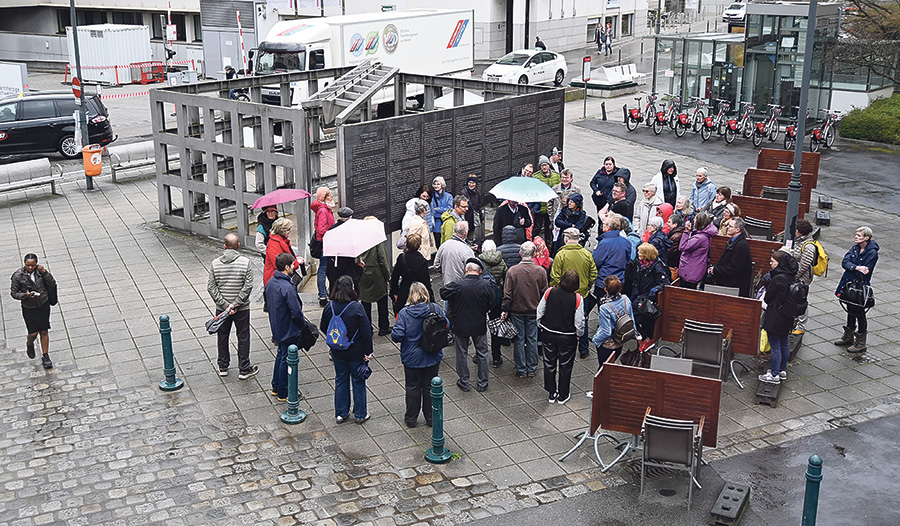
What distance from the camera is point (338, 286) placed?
1008 cm

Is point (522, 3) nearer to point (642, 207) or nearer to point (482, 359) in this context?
point (642, 207)

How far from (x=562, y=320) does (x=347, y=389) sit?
8.28 ft

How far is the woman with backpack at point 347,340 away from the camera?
1003 cm

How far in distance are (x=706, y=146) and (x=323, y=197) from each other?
51.6 feet

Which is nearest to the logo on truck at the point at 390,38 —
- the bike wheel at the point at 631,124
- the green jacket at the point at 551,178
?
the bike wheel at the point at 631,124

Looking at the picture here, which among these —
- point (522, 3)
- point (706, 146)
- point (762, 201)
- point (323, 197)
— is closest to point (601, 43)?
point (522, 3)

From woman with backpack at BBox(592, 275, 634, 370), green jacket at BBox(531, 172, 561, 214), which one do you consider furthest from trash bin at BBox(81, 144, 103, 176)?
woman with backpack at BBox(592, 275, 634, 370)

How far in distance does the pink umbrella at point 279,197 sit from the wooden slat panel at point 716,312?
544cm

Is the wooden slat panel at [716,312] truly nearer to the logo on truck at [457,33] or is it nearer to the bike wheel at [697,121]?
the bike wheel at [697,121]

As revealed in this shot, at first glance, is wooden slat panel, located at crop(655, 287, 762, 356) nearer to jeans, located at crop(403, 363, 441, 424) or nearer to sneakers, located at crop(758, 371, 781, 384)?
sneakers, located at crop(758, 371, 781, 384)

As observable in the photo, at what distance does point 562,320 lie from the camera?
10547 mm

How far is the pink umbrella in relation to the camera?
13.2 m

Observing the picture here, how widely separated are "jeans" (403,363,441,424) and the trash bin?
13472 mm

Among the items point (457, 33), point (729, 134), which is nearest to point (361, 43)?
point (457, 33)
